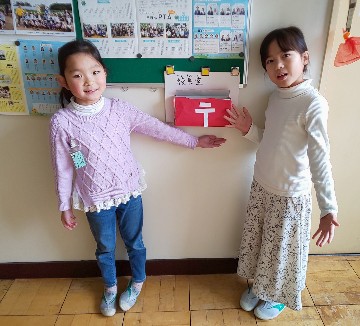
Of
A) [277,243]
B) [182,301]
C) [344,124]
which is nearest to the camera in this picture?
[277,243]

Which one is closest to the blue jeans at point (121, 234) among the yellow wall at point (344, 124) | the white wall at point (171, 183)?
the white wall at point (171, 183)

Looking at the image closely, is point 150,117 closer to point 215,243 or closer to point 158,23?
point 158,23

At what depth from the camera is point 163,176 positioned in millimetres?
1477

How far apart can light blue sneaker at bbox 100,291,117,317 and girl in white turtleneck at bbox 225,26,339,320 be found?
0.62m

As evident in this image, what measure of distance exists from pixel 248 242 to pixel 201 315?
403 mm

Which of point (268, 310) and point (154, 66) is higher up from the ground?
point (154, 66)

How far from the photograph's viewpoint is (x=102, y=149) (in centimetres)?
123

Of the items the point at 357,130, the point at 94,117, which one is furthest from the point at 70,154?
the point at 357,130

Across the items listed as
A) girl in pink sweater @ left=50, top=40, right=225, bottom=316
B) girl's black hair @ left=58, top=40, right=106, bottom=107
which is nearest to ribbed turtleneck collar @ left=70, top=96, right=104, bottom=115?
girl in pink sweater @ left=50, top=40, right=225, bottom=316

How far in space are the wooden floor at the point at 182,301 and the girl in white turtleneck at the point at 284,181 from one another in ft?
0.41

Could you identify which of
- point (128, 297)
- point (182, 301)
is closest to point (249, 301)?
point (182, 301)

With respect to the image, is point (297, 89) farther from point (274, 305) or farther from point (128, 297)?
point (128, 297)

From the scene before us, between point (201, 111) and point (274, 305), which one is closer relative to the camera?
point (201, 111)

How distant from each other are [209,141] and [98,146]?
0.46 m
